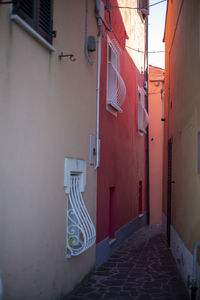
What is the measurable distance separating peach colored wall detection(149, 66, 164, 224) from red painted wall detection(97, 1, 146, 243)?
62.9 inches

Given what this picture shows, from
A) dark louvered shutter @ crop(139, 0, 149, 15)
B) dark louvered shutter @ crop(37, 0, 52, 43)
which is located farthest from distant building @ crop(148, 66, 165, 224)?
dark louvered shutter @ crop(37, 0, 52, 43)

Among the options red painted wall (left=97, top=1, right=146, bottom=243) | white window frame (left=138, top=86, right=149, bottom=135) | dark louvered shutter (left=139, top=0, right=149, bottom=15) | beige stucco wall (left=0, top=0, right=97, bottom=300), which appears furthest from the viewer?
white window frame (left=138, top=86, right=149, bottom=135)

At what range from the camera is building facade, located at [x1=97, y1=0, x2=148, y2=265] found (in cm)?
916

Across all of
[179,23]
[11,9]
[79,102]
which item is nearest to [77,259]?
[79,102]

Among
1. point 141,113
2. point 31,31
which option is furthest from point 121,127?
point 31,31

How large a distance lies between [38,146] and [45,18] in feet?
5.92

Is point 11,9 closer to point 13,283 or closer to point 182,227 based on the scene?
point 13,283

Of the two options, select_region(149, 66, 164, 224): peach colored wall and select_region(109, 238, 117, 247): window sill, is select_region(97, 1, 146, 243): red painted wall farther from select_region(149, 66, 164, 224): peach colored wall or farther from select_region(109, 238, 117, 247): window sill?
select_region(149, 66, 164, 224): peach colored wall

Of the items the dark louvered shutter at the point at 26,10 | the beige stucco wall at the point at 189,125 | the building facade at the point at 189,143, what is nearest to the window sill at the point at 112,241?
the building facade at the point at 189,143

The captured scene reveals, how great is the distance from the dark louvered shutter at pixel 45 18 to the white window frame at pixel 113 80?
4157 millimetres

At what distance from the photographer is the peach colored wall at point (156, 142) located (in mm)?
17453

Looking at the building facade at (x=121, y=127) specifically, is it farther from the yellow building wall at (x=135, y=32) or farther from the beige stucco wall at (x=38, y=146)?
the beige stucco wall at (x=38, y=146)

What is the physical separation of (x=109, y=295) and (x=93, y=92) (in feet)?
13.3

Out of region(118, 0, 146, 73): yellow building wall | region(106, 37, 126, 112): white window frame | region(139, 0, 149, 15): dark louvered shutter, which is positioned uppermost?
region(139, 0, 149, 15): dark louvered shutter
